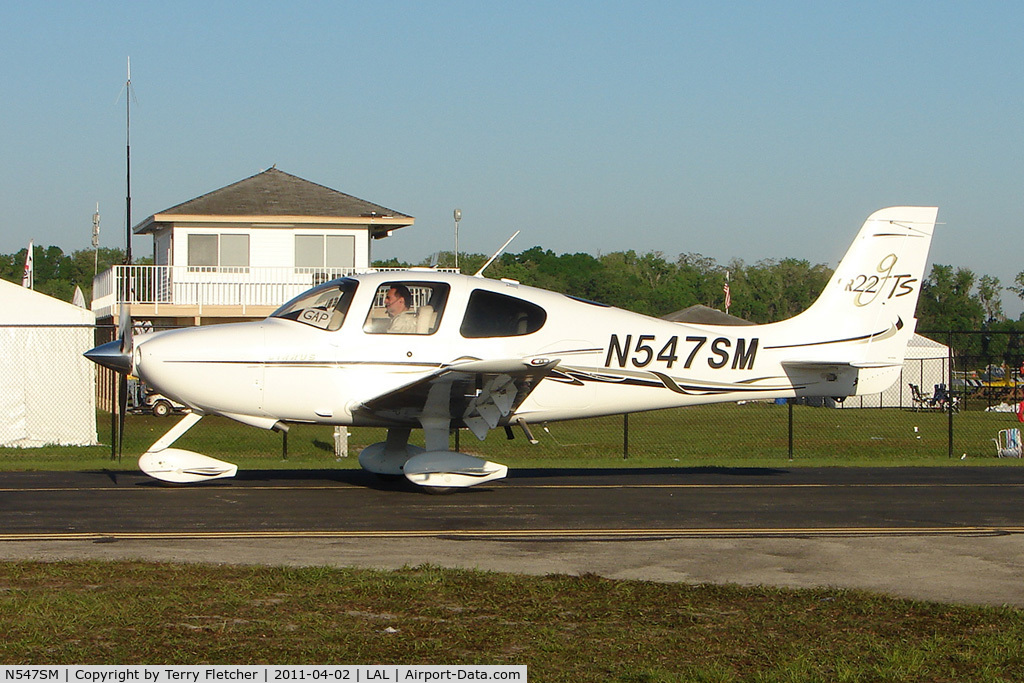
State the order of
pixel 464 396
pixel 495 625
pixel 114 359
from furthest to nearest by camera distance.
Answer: pixel 464 396 → pixel 114 359 → pixel 495 625

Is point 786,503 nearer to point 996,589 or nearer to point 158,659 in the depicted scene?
point 996,589

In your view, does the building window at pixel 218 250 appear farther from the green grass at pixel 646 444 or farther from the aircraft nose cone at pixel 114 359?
the aircraft nose cone at pixel 114 359

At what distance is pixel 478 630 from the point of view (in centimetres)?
559

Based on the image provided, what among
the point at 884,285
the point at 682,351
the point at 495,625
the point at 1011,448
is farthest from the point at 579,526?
the point at 1011,448

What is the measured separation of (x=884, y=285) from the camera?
43.9ft

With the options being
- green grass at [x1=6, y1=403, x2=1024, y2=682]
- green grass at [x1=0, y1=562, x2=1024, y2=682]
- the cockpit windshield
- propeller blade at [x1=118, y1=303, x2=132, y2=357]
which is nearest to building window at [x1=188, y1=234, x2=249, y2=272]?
the cockpit windshield

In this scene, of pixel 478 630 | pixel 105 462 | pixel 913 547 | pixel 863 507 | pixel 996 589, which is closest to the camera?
pixel 478 630

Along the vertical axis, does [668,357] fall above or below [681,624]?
above

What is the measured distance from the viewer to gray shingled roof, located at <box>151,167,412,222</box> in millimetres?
34438

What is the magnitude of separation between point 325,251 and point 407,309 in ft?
77.8

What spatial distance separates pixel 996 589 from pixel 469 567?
11.3 ft

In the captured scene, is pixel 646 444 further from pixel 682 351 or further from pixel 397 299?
pixel 397 299

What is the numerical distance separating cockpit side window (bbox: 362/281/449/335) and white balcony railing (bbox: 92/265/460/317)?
68.6 feet

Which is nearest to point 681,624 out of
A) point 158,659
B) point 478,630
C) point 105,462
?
point 478,630
